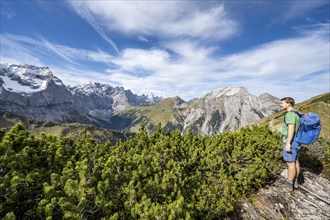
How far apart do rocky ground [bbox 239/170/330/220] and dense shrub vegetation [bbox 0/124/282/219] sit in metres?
0.62

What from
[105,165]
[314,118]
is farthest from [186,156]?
[314,118]

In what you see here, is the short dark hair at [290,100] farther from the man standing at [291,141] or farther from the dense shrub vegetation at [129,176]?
the dense shrub vegetation at [129,176]

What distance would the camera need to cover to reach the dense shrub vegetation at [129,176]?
604 cm

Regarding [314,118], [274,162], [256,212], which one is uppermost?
[314,118]

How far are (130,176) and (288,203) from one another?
8169 mm

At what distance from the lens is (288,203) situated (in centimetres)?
1149

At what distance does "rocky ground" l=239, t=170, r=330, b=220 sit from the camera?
1088cm

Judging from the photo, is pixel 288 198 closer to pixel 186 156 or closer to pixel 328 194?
pixel 328 194

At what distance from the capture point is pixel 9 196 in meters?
5.54

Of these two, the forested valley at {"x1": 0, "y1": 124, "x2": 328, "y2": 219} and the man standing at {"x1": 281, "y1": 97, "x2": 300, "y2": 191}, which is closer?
the forested valley at {"x1": 0, "y1": 124, "x2": 328, "y2": 219}

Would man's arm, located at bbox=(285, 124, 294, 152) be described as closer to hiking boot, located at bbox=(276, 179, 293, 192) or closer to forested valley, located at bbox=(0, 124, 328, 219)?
forested valley, located at bbox=(0, 124, 328, 219)

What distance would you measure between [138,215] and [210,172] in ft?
16.7

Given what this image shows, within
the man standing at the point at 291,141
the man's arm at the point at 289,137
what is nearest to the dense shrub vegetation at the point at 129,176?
the man standing at the point at 291,141

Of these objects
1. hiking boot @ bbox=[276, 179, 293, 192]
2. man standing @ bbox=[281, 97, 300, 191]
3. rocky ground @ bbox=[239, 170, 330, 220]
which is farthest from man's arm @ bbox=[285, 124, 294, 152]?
rocky ground @ bbox=[239, 170, 330, 220]
